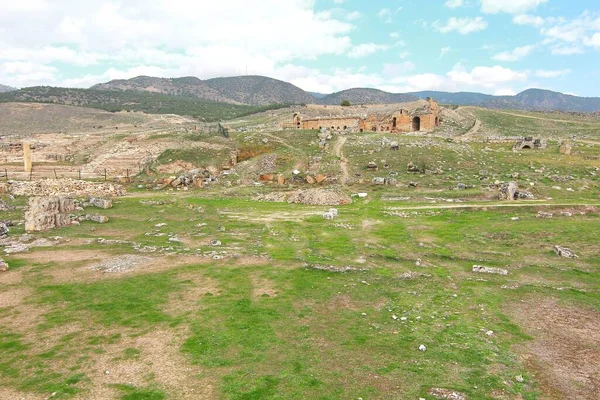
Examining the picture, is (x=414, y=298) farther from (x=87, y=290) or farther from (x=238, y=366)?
(x=87, y=290)

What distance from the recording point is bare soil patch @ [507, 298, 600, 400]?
36.3 feet

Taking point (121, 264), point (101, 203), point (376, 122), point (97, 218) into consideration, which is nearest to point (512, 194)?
point (121, 264)

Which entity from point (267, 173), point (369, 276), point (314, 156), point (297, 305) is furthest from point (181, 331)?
point (314, 156)

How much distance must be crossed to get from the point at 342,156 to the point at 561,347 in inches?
1637

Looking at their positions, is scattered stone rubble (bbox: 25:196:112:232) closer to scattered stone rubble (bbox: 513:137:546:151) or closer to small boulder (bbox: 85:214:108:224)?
small boulder (bbox: 85:214:108:224)

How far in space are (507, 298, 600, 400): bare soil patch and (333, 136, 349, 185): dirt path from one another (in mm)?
30322

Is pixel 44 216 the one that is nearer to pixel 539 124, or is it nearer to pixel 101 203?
pixel 101 203

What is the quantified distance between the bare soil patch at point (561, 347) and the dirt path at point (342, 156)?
3032 centimetres

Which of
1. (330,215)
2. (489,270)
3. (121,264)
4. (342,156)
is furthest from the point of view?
(342,156)

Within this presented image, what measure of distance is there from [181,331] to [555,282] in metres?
16.4

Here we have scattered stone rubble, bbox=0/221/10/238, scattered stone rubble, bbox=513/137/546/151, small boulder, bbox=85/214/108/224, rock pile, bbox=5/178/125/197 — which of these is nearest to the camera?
scattered stone rubble, bbox=0/221/10/238

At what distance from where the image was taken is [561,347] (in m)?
13.1

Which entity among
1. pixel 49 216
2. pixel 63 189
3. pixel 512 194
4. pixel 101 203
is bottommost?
pixel 49 216

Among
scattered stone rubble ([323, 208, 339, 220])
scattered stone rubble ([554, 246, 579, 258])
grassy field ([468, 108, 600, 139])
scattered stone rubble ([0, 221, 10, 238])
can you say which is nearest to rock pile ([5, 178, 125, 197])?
scattered stone rubble ([0, 221, 10, 238])
